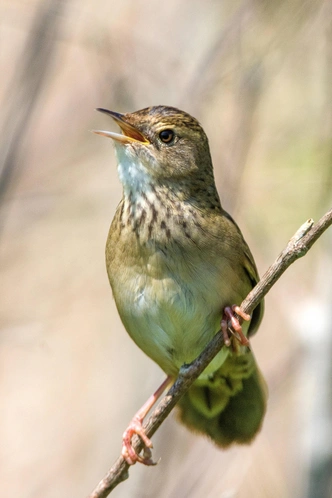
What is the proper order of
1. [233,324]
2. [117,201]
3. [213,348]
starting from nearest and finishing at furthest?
[213,348] → [233,324] → [117,201]

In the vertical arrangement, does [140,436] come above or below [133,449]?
above

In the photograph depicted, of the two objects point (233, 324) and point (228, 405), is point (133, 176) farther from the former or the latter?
point (228, 405)

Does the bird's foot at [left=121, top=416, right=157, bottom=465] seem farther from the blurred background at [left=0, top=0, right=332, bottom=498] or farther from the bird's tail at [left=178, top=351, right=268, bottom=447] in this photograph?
the bird's tail at [left=178, top=351, right=268, bottom=447]

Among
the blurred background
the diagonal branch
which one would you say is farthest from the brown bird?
the blurred background

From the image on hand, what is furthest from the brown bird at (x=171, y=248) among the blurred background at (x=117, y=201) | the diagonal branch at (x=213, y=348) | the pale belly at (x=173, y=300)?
the blurred background at (x=117, y=201)

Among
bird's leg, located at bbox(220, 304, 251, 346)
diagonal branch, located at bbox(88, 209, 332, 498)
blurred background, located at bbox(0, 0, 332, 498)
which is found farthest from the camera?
blurred background, located at bbox(0, 0, 332, 498)

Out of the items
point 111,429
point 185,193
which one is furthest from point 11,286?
point 185,193

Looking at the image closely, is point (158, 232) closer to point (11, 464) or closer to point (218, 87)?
point (218, 87)

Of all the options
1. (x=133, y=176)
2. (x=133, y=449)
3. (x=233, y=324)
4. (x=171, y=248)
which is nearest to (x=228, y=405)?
(x=133, y=449)
